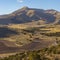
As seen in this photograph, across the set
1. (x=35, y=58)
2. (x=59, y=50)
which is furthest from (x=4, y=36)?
→ (x=35, y=58)

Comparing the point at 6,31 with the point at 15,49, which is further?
the point at 6,31

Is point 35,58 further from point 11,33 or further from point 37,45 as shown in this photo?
point 11,33

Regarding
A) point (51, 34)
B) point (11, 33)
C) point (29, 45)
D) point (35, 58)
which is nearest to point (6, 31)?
point (11, 33)

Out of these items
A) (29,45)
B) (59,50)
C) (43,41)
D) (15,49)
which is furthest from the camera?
(43,41)

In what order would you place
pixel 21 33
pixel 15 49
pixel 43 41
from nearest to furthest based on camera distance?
pixel 15 49
pixel 43 41
pixel 21 33

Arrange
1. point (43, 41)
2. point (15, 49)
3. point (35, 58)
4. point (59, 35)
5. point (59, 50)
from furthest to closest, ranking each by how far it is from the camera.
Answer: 1. point (59, 35)
2. point (43, 41)
3. point (15, 49)
4. point (59, 50)
5. point (35, 58)

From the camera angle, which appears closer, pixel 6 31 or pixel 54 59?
pixel 54 59

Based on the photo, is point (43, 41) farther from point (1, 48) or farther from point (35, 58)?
point (35, 58)

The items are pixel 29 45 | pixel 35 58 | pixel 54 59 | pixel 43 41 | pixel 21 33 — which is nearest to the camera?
pixel 35 58

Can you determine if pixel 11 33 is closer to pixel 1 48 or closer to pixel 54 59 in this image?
pixel 1 48
